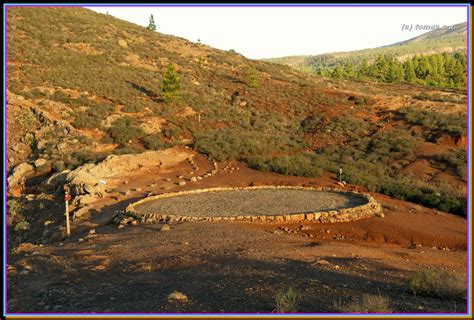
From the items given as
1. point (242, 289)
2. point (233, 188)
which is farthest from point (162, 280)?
point (233, 188)

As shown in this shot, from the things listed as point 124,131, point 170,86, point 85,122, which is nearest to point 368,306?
point 124,131

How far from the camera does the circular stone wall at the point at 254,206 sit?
13.4 meters

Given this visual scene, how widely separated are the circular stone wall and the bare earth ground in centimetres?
52

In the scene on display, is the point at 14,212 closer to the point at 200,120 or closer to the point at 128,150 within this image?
the point at 128,150

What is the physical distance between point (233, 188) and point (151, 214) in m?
5.47

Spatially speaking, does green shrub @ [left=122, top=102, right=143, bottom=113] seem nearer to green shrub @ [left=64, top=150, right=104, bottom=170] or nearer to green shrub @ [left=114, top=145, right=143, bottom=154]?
green shrub @ [left=114, top=145, right=143, bottom=154]

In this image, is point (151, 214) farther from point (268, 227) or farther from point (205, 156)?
point (205, 156)

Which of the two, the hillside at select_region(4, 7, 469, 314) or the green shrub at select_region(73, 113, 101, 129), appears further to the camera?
the green shrub at select_region(73, 113, 101, 129)

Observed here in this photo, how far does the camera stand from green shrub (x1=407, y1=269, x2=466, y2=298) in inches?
262

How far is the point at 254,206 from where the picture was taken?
14930 millimetres

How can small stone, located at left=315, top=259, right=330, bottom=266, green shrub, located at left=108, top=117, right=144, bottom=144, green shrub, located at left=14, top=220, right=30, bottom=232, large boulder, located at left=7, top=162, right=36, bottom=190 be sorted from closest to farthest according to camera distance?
small stone, located at left=315, top=259, right=330, bottom=266
green shrub, located at left=14, top=220, right=30, bottom=232
large boulder, located at left=7, top=162, right=36, bottom=190
green shrub, located at left=108, top=117, right=144, bottom=144

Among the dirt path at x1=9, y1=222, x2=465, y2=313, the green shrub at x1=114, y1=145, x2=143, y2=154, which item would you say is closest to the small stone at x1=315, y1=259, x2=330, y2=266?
the dirt path at x1=9, y1=222, x2=465, y2=313

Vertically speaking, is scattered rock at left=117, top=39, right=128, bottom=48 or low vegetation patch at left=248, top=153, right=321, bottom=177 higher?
scattered rock at left=117, top=39, right=128, bottom=48

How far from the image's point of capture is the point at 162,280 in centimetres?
754
